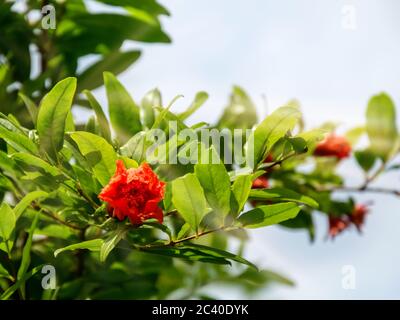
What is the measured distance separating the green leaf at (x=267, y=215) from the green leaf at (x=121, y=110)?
1.42 feet

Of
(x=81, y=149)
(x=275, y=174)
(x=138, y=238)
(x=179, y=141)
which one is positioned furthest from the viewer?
(x=275, y=174)

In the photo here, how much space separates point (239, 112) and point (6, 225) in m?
1.13

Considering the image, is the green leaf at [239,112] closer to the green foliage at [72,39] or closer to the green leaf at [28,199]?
the green foliage at [72,39]

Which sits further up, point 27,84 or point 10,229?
point 27,84

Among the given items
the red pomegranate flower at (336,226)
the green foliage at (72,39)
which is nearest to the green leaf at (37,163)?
the green foliage at (72,39)

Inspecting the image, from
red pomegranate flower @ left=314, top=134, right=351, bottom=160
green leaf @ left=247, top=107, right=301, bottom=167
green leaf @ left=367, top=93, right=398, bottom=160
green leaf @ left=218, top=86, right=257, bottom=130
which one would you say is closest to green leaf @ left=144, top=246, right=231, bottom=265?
green leaf @ left=247, top=107, right=301, bottom=167

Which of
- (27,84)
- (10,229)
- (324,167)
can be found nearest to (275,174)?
(324,167)

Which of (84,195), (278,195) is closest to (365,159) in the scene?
(278,195)

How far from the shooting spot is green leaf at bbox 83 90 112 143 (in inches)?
67.2

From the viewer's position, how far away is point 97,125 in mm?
1832

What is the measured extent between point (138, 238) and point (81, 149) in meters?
0.34
